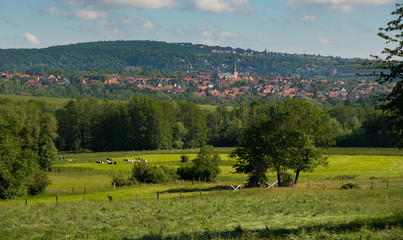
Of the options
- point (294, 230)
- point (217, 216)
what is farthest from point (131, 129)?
point (294, 230)

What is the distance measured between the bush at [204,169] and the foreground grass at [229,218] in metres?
22.4

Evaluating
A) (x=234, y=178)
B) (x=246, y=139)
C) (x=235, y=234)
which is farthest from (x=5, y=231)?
(x=234, y=178)

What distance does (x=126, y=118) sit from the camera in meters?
138

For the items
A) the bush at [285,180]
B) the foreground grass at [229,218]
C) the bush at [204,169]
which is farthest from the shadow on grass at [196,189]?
the bush at [204,169]

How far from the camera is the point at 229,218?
97.6 ft

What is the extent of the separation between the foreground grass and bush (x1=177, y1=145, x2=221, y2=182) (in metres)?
22.4

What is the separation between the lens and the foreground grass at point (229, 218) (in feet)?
75.1

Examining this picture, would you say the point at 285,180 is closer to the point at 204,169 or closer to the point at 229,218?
the point at 204,169

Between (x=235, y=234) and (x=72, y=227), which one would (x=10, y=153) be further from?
(x=235, y=234)

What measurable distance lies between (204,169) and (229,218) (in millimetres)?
39608

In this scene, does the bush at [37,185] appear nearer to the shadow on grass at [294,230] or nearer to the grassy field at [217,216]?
the grassy field at [217,216]

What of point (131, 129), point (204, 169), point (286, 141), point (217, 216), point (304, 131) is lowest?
point (204, 169)

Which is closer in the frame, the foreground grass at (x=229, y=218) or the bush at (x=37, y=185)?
the foreground grass at (x=229, y=218)

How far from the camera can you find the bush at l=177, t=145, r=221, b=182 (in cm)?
6938
